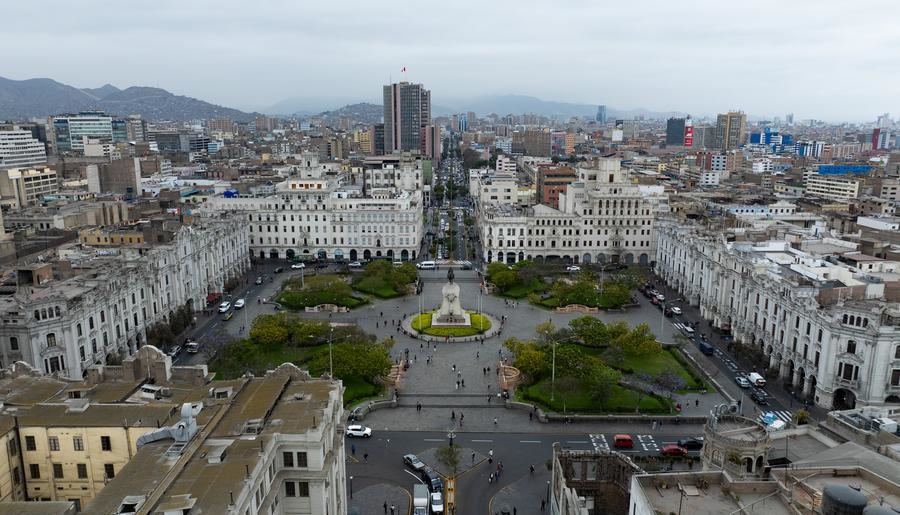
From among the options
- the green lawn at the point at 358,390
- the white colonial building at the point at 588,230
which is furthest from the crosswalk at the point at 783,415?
the white colonial building at the point at 588,230

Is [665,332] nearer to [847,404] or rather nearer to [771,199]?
[847,404]

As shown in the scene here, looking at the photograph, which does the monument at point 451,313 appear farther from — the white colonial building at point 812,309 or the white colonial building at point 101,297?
the white colonial building at point 101,297

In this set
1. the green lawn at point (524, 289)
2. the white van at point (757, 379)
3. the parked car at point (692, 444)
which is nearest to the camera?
the parked car at point (692, 444)

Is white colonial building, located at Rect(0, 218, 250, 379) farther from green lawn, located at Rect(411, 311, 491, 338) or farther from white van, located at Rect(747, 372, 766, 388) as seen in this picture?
white van, located at Rect(747, 372, 766, 388)

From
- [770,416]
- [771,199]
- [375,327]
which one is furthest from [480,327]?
[771,199]

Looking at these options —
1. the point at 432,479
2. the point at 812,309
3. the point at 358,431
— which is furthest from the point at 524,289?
the point at 432,479
